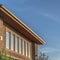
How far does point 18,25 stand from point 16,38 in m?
3.23

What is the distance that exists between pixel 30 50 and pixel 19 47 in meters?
6.03

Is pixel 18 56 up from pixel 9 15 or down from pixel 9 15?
down

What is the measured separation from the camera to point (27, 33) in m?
50.2

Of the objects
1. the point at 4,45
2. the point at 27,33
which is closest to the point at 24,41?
the point at 27,33

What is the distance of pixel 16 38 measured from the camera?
48.0m

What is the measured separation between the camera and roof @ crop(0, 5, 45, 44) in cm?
3949

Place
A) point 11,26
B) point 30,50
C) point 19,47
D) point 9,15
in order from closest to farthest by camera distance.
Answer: point 9,15, point 11,26, point 19,47, point 30,50

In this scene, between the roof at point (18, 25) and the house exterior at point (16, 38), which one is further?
the house exterior at point (16, 38)

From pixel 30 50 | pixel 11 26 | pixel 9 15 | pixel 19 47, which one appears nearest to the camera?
pixel 9 15

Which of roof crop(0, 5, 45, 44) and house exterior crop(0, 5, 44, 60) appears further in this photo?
house exterior crop(0, 5, 44, 60)

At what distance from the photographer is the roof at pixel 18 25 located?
39494 mm

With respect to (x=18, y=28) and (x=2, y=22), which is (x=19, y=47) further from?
(x=2, y=22)

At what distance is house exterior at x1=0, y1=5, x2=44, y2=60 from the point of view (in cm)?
4181

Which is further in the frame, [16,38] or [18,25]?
[16,38]
